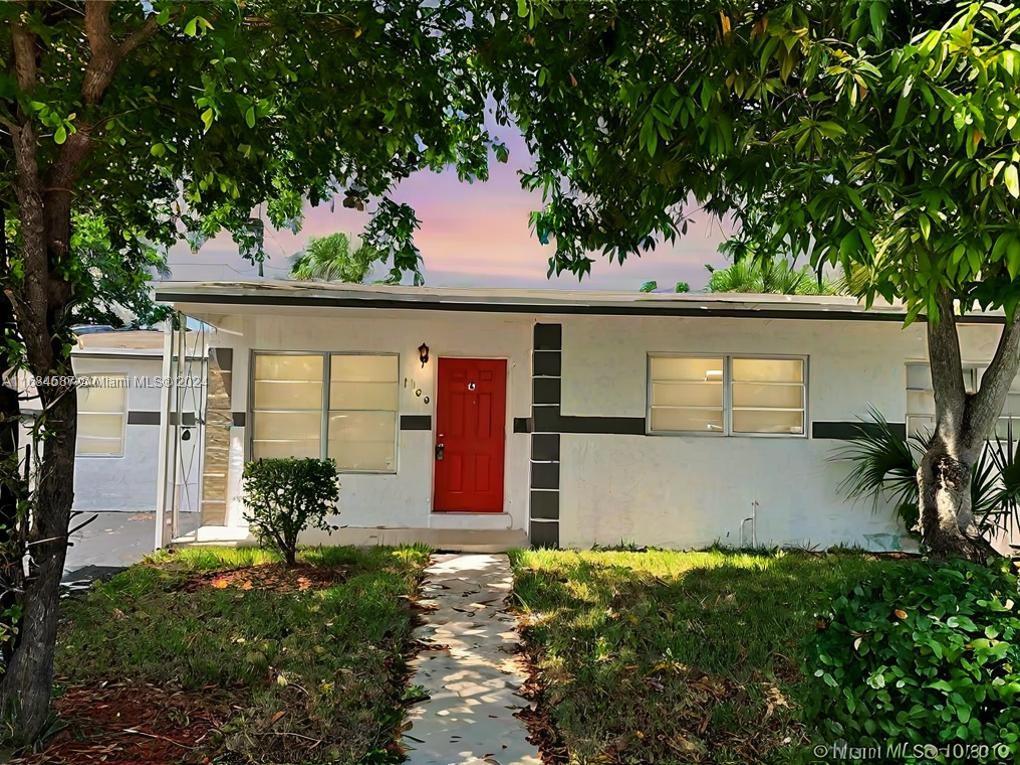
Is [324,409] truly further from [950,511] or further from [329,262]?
[329,262]

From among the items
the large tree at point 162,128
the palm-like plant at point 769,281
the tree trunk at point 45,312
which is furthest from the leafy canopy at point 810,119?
the palm-like plant at point 769,281

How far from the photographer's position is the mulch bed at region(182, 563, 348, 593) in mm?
6094

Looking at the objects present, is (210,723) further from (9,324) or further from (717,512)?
(717,512)

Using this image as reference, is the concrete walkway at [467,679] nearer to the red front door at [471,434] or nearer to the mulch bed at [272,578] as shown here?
the mulch bed at [272,578]

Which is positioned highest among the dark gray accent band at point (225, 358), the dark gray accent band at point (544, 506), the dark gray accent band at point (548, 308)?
the dark gray accent band at point (548, 308)

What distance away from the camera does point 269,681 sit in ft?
13.5

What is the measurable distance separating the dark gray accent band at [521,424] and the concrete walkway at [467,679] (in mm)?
2355

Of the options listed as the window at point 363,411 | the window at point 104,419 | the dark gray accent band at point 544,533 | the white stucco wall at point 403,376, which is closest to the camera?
the dark gray accent band at point 544,533

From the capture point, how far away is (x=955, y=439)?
448 centimetres

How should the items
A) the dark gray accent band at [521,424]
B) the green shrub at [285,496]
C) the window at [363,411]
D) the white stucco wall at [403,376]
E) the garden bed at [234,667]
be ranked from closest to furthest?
the garden bed at [234,667], the green shrub at [285,496], the white stucco wall at [403,376], the dark gray accent band at [521,424], the window at [363,411]

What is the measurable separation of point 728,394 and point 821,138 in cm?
560

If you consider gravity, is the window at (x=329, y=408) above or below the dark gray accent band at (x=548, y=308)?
below

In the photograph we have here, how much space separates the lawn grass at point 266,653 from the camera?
11.4 feet

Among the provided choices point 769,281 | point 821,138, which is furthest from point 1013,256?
point 769,281
